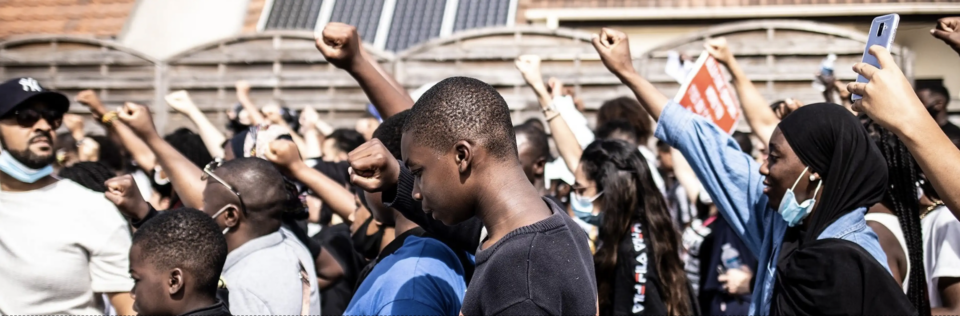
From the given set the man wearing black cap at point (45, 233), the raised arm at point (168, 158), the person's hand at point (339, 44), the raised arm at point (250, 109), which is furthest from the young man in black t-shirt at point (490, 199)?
the raised arm at point (250, 109)

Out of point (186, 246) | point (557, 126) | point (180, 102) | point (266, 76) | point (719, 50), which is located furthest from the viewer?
point (266, 76)

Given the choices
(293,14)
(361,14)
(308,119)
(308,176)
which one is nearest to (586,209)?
(308,176)

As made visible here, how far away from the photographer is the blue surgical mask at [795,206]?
10.4 feet

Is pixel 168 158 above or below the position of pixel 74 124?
above

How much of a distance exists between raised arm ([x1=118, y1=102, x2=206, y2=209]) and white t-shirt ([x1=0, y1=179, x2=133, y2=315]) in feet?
1.26

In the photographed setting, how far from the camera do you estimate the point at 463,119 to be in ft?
7.51

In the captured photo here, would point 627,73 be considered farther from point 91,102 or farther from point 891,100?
point 91,102

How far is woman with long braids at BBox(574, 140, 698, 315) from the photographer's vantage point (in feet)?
14.1

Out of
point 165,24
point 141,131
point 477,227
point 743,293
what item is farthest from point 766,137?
point 165,24

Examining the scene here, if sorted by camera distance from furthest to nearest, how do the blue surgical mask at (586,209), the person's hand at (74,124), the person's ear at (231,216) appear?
1. the person's hand at (74,124)
2. the blue surgical mask at (586,209)
3. the person's ear at (231,216)

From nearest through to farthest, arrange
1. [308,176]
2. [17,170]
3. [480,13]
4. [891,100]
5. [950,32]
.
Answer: [891,100] → [950,32] → [17,170] → [308,176] → [480,13]

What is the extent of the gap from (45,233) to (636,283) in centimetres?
270

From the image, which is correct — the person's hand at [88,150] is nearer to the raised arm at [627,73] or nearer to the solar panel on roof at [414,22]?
the raised arm at [627,73]

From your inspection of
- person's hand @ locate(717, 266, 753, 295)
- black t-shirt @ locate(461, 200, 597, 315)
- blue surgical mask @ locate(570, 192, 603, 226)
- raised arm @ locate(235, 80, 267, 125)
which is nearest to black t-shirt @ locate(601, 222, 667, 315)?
blue surgical mask @ locate(570, 192, 603, 226)
